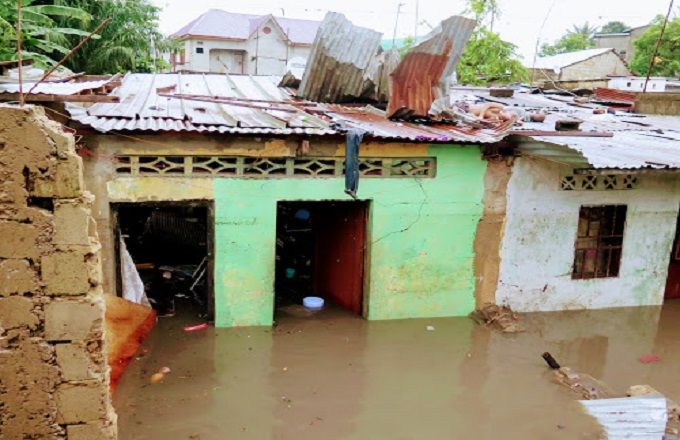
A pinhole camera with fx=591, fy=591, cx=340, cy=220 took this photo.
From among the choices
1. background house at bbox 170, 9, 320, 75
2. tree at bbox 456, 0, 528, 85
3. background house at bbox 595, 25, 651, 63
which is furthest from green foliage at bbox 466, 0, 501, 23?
background house at bbox 595, 25, 651, 63

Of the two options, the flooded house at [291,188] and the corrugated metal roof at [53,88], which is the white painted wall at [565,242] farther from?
the corrugated metal roof at [53,88]

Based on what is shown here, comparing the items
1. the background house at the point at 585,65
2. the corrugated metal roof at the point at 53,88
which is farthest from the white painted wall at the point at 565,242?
the background house at the point at 585,65

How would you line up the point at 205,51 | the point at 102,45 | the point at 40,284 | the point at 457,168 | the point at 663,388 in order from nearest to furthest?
the point at 40,284 → the point at 663,388 → the point at 457,168 → the point at 102,45 → the point at 205,51

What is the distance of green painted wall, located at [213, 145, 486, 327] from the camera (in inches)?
324

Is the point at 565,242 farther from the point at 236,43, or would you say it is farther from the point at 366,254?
the point at 236,43

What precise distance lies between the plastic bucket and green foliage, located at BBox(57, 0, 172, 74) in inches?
451

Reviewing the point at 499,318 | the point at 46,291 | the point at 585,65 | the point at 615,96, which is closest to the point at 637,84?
the point at 615,96

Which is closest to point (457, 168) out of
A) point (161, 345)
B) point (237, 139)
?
point (237, 139)

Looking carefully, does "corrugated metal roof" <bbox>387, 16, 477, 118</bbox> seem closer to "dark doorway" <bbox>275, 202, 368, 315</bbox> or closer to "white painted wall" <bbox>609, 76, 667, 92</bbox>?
"dark doorway" <bbox>275, 202, 368, 315</bbox>

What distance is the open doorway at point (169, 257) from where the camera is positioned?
8.47 m

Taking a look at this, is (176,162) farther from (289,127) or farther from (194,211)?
(194,211)

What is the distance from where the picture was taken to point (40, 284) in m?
3.85

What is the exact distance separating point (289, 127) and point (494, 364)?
4.21 meters

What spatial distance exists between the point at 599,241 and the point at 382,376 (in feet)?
15.3
